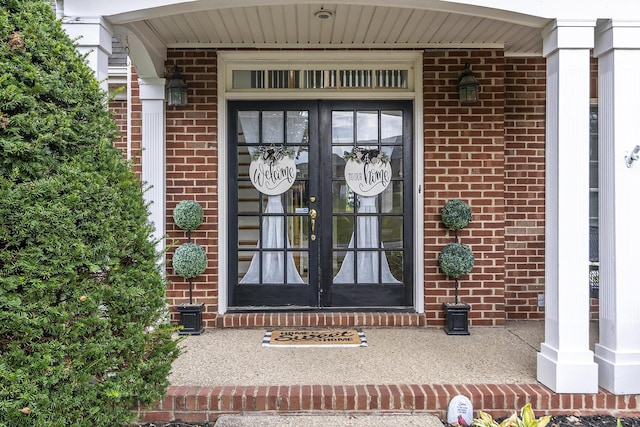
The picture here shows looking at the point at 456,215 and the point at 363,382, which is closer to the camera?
the point at 363,382

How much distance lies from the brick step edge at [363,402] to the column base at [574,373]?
0.05m

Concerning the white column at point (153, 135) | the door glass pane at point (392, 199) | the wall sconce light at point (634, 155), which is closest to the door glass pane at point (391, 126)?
the door glass pane at point (392, 199)

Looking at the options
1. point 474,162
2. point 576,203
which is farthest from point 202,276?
point 576,203

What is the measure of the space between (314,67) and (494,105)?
1760 mm

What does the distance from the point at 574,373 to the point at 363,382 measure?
130 cm

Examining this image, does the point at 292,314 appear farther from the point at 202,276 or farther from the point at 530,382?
the point at 530,382

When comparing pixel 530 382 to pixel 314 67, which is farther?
pixel 314 67

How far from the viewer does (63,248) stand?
1742mm

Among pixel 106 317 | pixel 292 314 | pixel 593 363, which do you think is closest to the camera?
pixel 106 317

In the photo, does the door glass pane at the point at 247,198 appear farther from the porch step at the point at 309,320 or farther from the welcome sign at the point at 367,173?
the porch step at the point at 309,320

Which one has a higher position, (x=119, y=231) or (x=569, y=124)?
A: (x=569, y=124)

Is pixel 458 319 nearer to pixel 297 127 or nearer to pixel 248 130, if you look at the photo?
pixel 297 127

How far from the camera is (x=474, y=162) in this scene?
14.0 feet

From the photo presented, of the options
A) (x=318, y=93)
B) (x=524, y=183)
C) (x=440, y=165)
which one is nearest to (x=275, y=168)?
(x=318, y=93)
